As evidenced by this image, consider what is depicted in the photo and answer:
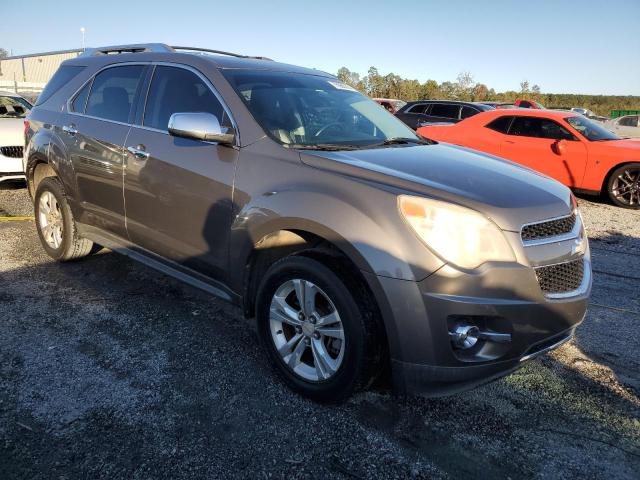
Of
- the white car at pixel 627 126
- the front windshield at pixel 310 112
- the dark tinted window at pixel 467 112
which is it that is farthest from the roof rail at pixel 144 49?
the white car at pixel 627 126

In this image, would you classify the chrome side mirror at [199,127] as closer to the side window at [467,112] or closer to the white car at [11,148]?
the white car at [11,148]

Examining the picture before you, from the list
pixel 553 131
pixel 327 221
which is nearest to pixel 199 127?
pixel 327 221

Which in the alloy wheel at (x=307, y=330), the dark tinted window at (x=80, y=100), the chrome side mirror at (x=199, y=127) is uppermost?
the dark tinted window at (x=80, y=100)

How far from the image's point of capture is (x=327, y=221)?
2.51m

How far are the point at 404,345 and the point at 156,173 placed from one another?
2036 millimetres

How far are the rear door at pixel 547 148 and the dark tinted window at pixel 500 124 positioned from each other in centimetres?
10

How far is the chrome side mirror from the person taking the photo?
2.94 meters

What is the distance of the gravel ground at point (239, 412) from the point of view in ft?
7.47

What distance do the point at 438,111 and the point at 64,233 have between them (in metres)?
11.7

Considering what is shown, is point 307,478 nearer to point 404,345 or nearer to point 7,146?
point 404,345

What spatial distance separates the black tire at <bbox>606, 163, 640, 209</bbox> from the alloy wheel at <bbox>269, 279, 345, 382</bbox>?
773 centimetres

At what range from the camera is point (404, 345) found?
7.68ft

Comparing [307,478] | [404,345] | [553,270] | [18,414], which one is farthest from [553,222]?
[18,414]

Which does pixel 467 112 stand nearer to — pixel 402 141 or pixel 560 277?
pixel 402 141
